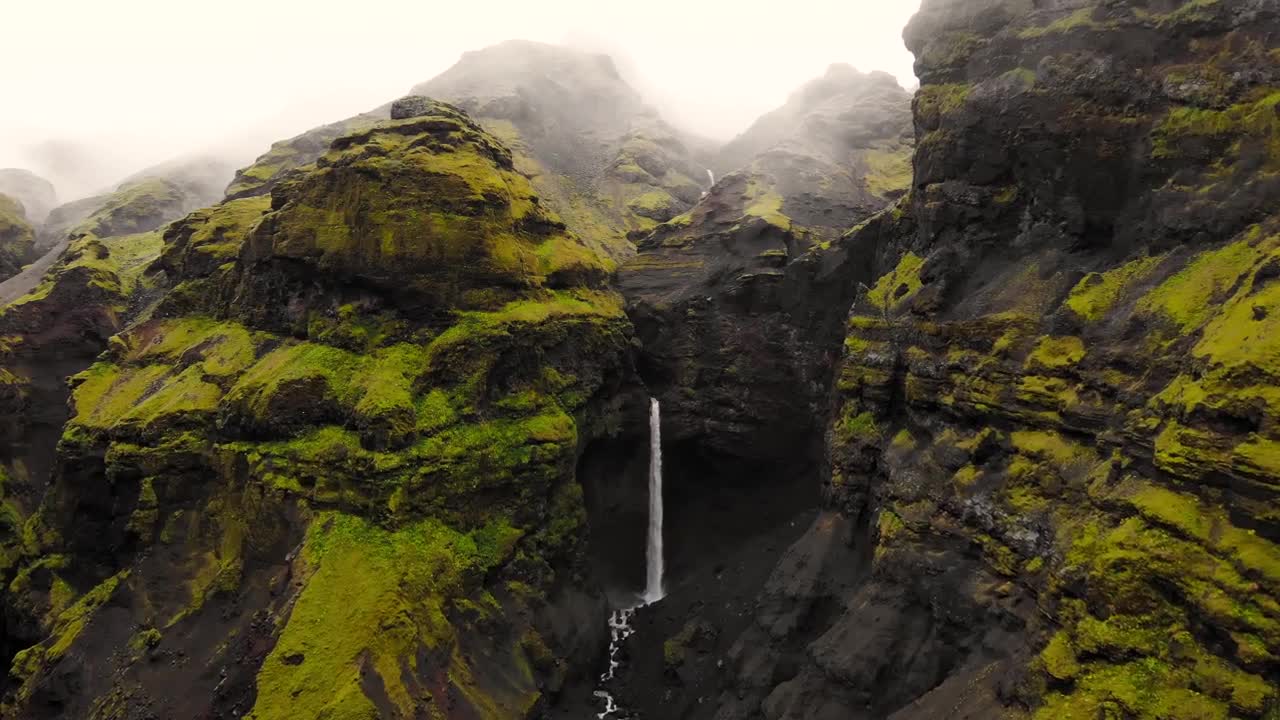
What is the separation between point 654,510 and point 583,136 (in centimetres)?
6441

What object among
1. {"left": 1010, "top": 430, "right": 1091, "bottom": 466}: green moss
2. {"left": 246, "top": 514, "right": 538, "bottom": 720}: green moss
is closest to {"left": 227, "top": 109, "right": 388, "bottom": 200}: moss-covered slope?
{"left": 246, "top": 514, "right": 538, "bottom": 720}: green moss

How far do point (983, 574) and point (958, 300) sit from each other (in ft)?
30.8

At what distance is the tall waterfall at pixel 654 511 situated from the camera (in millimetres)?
38031

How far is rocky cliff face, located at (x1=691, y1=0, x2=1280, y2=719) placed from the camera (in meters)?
13.4

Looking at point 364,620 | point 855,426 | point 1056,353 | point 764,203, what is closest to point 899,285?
point 855,426

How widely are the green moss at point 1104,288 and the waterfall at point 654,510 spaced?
2451cm

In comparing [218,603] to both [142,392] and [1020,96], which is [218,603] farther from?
[1020,96]

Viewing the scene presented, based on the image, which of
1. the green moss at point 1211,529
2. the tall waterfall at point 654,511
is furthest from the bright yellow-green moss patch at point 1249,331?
the tall waterfall at point 654,511

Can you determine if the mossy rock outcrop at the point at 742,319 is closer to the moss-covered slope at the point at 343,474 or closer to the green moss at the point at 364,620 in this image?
the moss-covered slope at the point at 343,474

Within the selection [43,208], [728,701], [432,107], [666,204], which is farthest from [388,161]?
[43,208]

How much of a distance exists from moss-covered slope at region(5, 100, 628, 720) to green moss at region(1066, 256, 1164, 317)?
1996 cm

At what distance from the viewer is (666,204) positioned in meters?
74.3

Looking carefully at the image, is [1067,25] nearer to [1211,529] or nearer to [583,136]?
[1211,529]

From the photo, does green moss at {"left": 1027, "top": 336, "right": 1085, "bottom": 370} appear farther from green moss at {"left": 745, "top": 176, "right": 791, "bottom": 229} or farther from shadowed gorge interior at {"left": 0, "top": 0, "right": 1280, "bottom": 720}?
green moss at {"left": 745, "top": 176, "right": 791, "bottom": 229}
